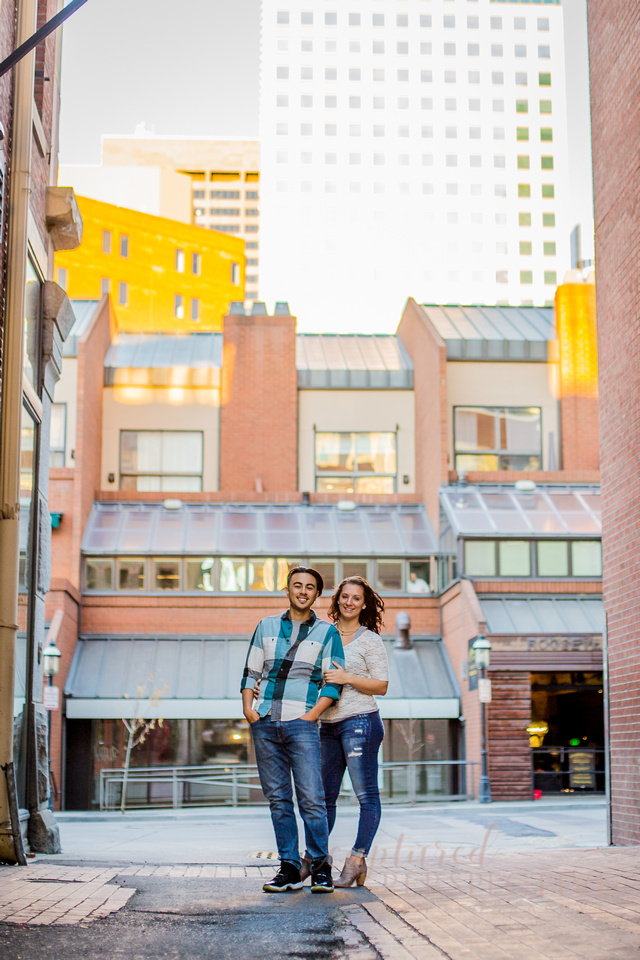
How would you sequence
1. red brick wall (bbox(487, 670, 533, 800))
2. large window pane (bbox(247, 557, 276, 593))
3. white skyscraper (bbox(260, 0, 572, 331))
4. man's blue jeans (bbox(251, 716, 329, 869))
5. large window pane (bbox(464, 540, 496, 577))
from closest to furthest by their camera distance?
man's blue jeans (bbox(251, 716, 329, 869)), red brick wall (bbox(487, 670, 533, 800)), large window pane (bbox(464, 540, 496, 577)), large window pane (bbox(247, 557, 276, 593)), white skyscraper (bbox(260, 0, 572, 331))

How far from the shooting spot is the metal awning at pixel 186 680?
26.4 metres

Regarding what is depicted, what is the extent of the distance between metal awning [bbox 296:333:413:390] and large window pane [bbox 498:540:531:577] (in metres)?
7.96

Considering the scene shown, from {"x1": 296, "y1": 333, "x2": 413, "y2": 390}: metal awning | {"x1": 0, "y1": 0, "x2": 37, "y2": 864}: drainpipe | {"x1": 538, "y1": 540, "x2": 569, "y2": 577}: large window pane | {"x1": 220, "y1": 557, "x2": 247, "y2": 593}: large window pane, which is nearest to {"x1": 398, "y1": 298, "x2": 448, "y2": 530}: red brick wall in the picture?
{"x1": 296, "y1": 333, "x2": 413, "y2": 390}: metal awning

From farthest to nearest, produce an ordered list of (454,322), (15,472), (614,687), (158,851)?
(454,322), (614,687), (158,851), (15,472)

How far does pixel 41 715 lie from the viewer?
9.78 meters

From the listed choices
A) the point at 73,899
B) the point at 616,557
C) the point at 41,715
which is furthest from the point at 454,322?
the point at 73,899

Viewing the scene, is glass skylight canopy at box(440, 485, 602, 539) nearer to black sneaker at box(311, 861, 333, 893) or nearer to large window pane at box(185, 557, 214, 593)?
large window pane at box(185, 557, 214, 593)

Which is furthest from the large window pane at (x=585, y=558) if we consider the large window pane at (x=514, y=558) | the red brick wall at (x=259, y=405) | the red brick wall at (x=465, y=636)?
the red brick wall at (x=259, y=405)

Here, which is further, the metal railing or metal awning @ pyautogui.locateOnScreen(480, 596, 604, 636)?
metal awning @ pyautogui.locateOnScreen(480, 596, 604, 636)

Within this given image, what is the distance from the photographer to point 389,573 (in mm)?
30438

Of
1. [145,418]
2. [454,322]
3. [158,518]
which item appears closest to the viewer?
[158,518]

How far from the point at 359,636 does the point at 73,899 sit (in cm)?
226

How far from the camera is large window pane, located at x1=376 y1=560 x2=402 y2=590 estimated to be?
30328 millimetres

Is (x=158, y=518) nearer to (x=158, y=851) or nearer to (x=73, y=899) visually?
(x=158, y=851)
